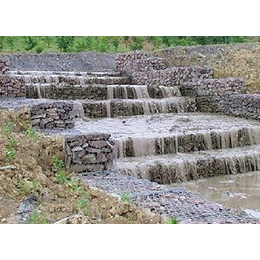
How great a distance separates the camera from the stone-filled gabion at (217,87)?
14828 millimetres

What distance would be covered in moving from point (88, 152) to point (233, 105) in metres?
7.65

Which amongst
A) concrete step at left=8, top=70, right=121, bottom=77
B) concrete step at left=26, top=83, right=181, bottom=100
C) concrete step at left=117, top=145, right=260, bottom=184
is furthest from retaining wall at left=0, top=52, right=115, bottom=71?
concrete step at left=117, top=145, right=260, bottom=184

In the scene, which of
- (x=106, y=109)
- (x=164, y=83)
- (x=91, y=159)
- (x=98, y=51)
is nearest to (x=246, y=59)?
(x=164, y=83)

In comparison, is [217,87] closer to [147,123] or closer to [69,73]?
[147,123]

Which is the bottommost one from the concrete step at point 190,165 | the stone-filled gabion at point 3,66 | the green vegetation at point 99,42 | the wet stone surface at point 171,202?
the concrete step at point 190,165

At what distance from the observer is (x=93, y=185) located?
698cm

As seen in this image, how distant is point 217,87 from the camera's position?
14.9 m

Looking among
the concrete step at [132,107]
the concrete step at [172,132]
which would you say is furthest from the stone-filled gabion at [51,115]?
the concrete step at [132,107]

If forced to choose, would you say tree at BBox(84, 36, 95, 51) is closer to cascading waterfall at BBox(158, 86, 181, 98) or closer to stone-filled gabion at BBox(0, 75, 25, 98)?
cascading waterfall at BBox(158, 86, 181, 98)

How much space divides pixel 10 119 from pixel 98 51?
39.7ft

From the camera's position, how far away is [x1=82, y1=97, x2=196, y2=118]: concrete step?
1306 cm

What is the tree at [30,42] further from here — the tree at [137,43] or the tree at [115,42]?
the tree at [137,43]

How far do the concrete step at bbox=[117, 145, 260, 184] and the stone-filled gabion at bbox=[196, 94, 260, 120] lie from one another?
3.39 m

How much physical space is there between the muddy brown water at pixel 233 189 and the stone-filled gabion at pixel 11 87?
17.8 ft
